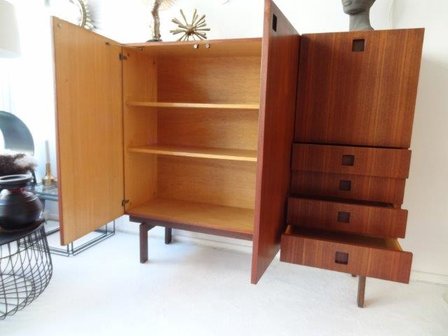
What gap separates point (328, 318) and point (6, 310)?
137 centimetres

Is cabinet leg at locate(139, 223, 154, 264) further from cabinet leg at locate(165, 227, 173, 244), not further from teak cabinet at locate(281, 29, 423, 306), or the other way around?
teak cabinet at locate(281, 29, 423, 306)

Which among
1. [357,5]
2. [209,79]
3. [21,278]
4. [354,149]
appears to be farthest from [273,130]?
[21,278]

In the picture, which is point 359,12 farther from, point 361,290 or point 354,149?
point 361,290

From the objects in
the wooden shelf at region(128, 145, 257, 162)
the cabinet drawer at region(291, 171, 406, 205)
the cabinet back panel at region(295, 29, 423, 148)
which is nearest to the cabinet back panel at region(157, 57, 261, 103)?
the wooden shelf at region(128, 145, 257, 162)

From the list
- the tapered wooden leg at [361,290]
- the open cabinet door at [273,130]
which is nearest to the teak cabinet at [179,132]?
the open cabinet door at [273,130]

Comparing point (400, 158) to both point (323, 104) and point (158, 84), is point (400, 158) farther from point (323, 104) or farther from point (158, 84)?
point (158, 84)

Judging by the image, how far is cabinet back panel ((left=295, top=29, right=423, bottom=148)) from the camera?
1173 mm

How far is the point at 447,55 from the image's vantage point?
1.48 meters

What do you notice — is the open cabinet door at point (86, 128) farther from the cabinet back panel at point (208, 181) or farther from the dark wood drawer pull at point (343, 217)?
the dark wood drawer pull at point (343, 217)

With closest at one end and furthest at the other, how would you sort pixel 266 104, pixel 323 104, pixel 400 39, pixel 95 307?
1. pixel 266 104
2. pixel 400 39
3. pixel 323 104
4. pixel 95 307

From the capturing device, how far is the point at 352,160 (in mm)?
1254

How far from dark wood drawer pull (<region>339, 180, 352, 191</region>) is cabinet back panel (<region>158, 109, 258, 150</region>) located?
559mm

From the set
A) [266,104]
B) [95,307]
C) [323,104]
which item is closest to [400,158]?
[323,104]

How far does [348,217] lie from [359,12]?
0.85m
